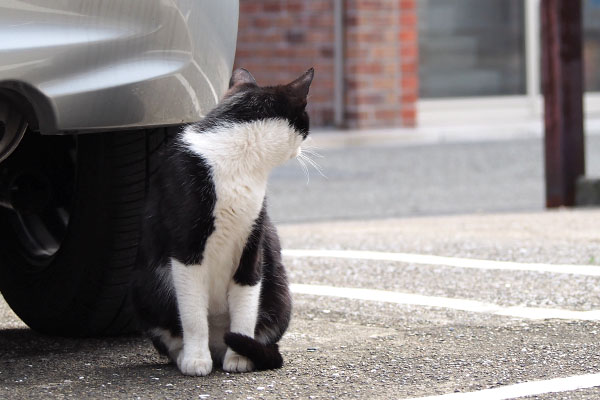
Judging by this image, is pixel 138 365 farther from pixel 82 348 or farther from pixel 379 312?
pixel 379 312

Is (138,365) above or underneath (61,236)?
underneath

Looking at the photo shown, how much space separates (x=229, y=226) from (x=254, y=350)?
38cm

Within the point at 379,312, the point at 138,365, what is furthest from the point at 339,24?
the point at 138,365

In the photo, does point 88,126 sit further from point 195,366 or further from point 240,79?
point 195,366

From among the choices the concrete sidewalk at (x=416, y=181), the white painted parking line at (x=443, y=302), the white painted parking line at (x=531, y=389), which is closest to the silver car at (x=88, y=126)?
the white painted parking line at (x=443, y=302)

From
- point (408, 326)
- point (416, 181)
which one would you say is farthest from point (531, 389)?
point (416, 181)

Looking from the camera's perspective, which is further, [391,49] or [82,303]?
[391,49]

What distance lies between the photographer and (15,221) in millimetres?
4242

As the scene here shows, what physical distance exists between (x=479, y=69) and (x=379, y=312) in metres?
9.03

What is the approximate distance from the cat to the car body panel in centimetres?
14

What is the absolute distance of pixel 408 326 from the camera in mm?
4172

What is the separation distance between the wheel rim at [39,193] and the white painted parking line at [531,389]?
155 centimetres

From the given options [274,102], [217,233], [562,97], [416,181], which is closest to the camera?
[217,233]

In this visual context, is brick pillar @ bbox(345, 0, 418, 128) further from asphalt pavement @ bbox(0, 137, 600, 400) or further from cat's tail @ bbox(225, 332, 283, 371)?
cat's tail @ bbox(225, 332, 283, 371)
